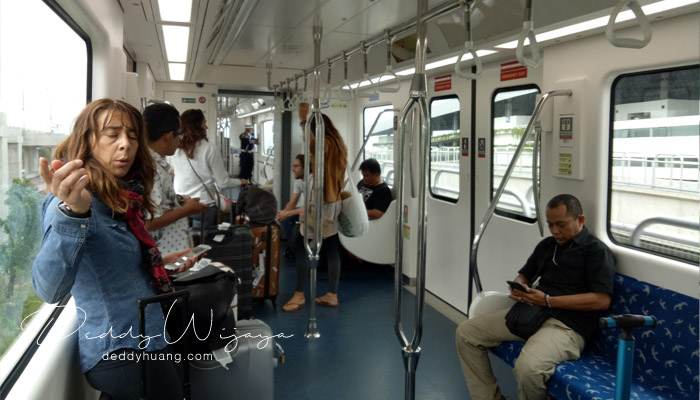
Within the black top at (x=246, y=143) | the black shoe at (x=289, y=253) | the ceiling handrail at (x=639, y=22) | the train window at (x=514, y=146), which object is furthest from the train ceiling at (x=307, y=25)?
the black top at (x=246, y=143)

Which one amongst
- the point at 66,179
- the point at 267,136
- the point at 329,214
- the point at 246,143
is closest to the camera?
the point at 66,179

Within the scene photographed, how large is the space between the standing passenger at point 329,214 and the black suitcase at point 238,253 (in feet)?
1.68

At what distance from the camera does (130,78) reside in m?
4.25

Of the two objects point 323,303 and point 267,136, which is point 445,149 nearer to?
point 323,303

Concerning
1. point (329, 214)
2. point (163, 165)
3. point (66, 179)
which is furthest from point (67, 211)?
point (329, 214)

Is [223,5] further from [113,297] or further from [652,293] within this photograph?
[652,293]

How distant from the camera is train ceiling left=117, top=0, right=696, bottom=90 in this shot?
285 centimetres

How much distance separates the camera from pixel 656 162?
9.51ft

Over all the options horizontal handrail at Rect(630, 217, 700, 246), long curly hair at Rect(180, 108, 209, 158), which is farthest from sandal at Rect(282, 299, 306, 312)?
horizontal handrail at Rect(630, 217, 700, 246)

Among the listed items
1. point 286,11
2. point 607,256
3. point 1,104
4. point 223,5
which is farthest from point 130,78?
point 607,256

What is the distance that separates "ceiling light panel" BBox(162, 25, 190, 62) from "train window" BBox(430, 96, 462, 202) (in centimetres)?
253

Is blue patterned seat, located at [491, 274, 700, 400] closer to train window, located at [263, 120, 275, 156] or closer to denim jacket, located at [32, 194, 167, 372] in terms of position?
denim jacket, located at [32, 194, 167, 372]

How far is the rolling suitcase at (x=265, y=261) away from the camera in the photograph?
16.1 feet

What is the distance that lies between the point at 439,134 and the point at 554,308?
9.19 feet
